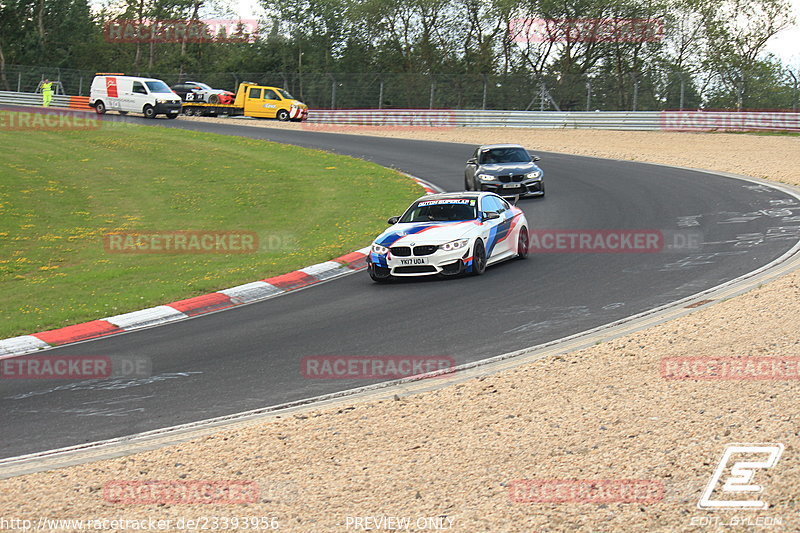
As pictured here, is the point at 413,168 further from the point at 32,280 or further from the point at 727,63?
the point at 727,63

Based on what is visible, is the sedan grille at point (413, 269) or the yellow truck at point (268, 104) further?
the yellow truck at point (268, 104)

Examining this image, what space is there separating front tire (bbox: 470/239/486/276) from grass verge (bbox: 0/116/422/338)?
2.97m

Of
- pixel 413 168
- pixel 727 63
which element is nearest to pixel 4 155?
pixel 413 168

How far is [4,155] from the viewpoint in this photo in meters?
29.0

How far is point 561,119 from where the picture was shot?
145ft

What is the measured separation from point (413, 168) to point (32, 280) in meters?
16.5

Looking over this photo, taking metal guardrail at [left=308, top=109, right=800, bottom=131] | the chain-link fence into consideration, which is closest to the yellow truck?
metal guardrail at [left=308, top=109, right=800, bottom=131]

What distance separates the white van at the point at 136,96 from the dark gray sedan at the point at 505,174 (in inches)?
996

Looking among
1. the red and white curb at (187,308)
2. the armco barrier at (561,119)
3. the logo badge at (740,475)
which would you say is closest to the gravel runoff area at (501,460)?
the logo badge at (740,475)

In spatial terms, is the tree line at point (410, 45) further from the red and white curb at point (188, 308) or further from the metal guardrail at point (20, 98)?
the red and white curb at point (188, 308)

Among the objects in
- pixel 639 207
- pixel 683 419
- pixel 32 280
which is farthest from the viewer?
pixel 639 207

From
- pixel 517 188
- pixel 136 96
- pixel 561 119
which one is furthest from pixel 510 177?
pixel 136 96

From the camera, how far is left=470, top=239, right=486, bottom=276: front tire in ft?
45.7

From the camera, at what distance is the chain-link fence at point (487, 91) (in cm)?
4266
